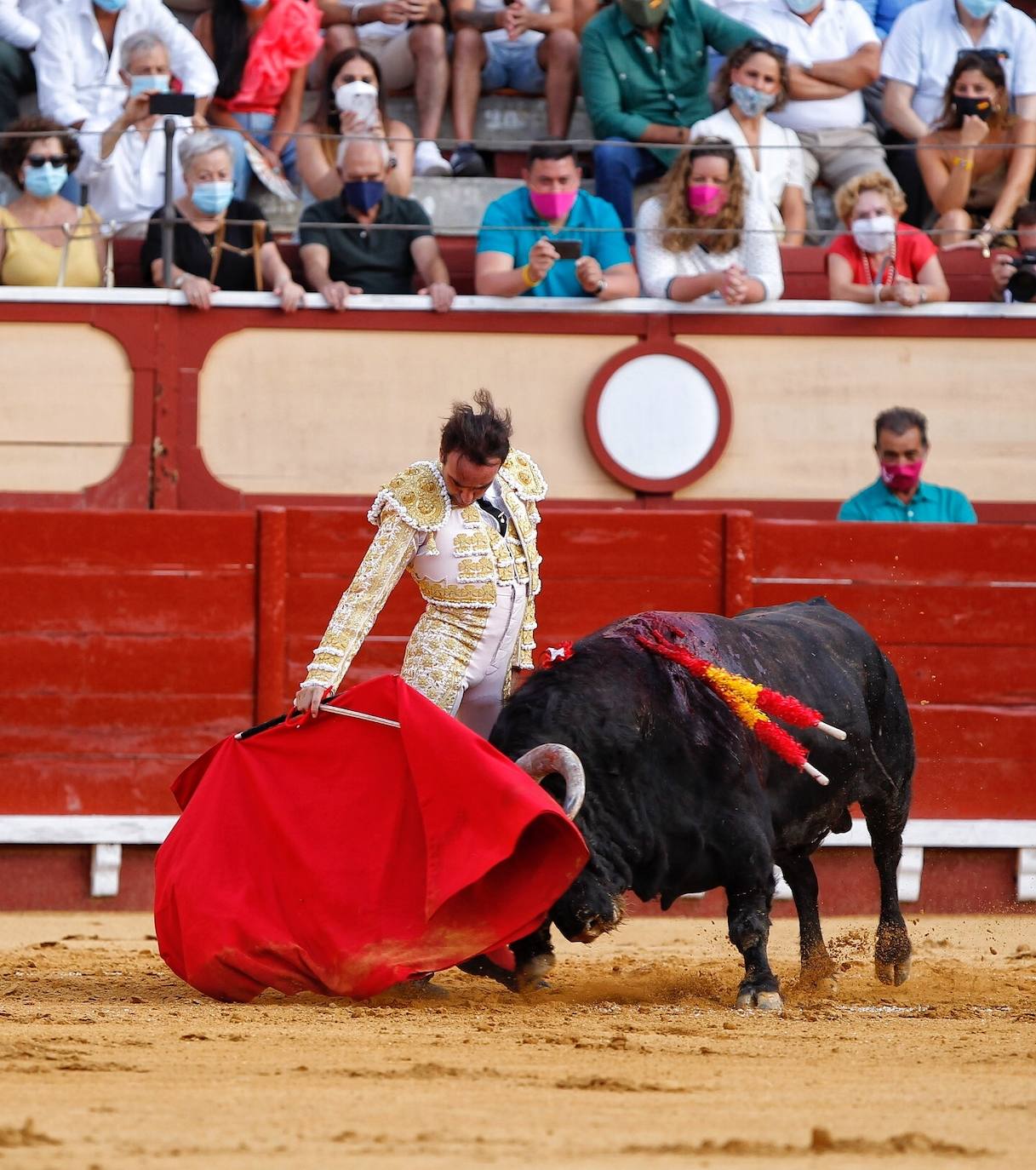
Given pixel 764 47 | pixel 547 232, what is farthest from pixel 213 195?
pixel 764 47

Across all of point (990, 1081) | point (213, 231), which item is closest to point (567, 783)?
point (990, 1081)

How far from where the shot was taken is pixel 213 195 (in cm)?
628

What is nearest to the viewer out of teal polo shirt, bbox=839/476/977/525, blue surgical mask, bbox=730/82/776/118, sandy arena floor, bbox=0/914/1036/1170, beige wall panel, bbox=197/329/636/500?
sandy arena floor, bbox=0/914/1036/1170

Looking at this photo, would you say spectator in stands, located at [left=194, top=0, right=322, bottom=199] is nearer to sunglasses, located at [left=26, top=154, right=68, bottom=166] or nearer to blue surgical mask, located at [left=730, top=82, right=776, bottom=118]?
sunglasses, located at [left=26, top=154, right=68, bottom=166]

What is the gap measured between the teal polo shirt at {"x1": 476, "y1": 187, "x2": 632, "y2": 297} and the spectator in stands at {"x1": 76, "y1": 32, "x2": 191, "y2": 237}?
1.09 metres

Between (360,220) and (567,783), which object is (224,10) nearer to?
(360,220)

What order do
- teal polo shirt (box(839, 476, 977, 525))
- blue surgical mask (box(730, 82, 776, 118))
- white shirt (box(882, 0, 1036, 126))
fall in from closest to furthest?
teal polo shirt (box(839, 476, 977, 525))
blue surgical mask (box(730, 82, 776, 118))
white shirt (box(882, 0, 1036, 126))

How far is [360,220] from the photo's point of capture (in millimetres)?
6367

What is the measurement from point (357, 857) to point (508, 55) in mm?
4147

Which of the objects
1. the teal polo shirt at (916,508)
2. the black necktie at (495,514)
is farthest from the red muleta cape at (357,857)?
the teal polo shirt at (916,508)

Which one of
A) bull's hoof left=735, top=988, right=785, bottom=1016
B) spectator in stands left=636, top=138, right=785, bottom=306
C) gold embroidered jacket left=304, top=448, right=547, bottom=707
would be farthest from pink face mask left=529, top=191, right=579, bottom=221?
bull's hoof left=735, top=988, right=785, bottom=1016

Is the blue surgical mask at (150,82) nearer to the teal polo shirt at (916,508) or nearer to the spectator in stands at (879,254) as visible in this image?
the spectator in stands at (879,254)

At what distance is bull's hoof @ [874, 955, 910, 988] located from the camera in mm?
4594

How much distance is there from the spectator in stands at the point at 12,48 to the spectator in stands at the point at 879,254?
2.87m
